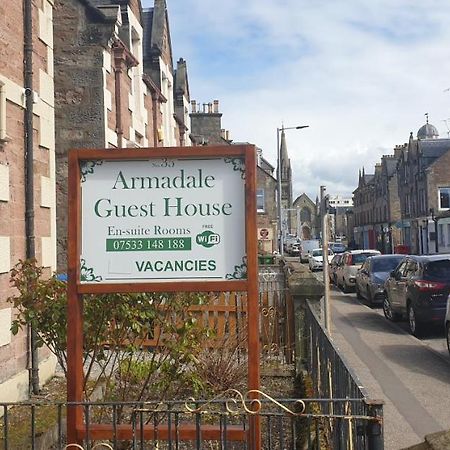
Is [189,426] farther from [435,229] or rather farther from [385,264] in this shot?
[435,229]

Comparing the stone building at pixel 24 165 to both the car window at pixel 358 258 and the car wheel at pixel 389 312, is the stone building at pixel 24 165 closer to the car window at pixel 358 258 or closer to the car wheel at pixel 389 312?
the car wheel at pixel 389 312

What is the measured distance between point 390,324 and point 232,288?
1166cm

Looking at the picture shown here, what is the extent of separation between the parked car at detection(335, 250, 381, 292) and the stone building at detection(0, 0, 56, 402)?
16894mm

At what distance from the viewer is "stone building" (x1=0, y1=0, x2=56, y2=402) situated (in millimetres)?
7707

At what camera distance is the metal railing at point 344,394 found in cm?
349

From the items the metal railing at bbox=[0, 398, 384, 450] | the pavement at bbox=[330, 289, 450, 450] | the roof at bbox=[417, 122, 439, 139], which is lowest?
the pavement at bbox=[330, 289, 450, 450]

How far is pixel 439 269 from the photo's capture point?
1324 centimetres

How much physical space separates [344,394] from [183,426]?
113cm

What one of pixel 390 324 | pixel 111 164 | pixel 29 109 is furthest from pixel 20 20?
pixel 390 324

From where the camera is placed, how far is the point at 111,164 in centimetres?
463

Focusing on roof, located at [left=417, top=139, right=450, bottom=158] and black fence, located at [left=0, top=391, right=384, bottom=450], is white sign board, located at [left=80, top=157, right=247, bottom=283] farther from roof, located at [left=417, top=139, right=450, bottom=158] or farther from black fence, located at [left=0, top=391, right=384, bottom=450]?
roof, located at [left=417, top=139, right=450, bottom=158]

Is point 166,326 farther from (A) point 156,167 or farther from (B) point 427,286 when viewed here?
(B) point 427,286

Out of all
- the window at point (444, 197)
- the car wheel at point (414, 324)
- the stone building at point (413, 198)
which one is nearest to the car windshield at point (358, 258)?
the car wheel at point (414, 324)

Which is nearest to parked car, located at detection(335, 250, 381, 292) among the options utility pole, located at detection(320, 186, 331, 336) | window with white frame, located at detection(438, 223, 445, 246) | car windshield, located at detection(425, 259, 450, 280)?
car windshield, located at detection(425, 259, 450, 280)
